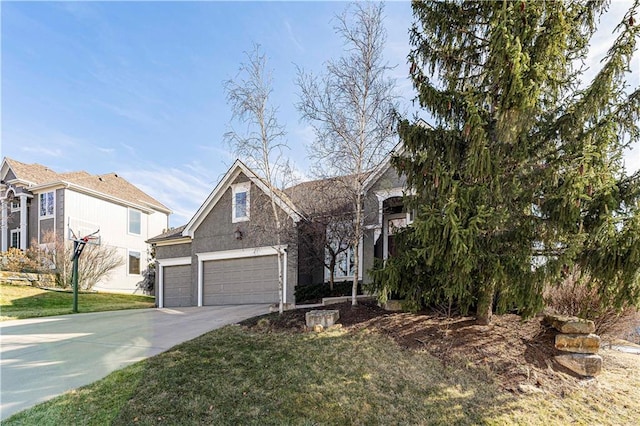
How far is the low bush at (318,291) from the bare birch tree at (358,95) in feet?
13.8

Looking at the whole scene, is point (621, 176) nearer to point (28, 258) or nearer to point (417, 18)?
point (417, 18)

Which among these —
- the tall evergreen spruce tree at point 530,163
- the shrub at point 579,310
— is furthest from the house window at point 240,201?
the shrub at point 579,310

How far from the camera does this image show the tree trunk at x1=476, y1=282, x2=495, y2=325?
7.54 meters

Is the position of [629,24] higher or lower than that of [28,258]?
higher

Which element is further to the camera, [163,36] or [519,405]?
[163,36]

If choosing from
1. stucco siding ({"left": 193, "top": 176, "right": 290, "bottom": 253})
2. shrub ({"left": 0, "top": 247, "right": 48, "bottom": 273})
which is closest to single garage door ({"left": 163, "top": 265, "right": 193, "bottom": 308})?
stucco siding ({"left": 193, "top": 176, "right": 290, "bottom": 253})

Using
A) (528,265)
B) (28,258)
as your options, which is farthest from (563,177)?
(28,258)

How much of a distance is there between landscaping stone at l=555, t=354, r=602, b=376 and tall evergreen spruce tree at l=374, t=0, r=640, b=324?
1161mm

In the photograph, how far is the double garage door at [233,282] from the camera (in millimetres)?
15219

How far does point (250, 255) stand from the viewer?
1566cm

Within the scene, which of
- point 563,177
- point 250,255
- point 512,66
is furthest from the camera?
point 250,255

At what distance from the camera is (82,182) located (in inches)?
987

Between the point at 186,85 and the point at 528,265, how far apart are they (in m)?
11.9

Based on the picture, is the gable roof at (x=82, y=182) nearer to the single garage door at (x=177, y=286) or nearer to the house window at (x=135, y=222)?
the house window at (x=135, y=222)
